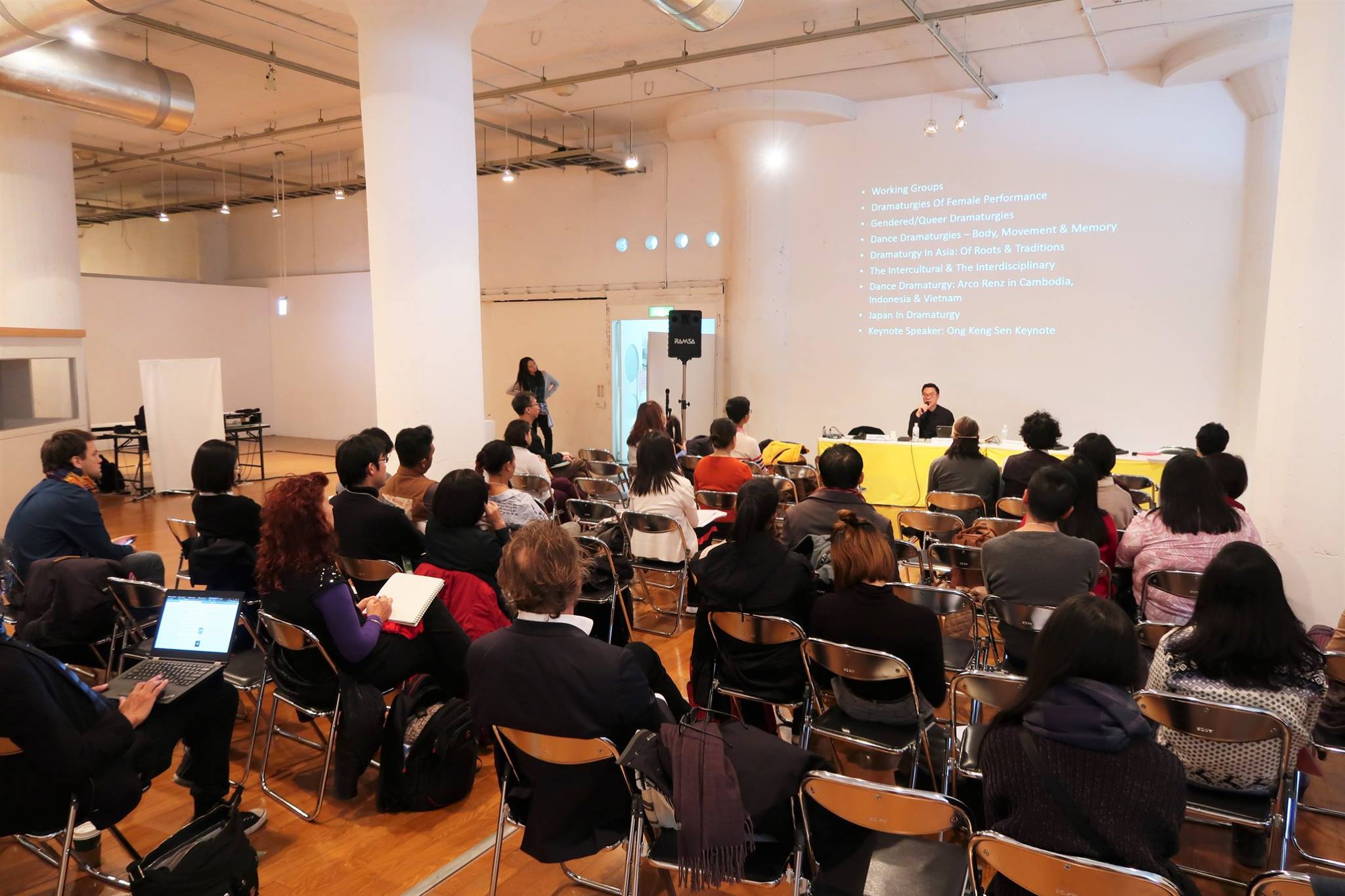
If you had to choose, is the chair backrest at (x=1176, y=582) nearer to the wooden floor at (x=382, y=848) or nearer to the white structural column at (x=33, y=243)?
the wooden floor at (x=382, y=848)

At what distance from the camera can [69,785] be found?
89.2 inches

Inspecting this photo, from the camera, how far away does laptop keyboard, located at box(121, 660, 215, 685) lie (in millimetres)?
2670

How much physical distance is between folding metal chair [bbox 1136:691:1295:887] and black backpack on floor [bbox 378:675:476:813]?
2.32 m

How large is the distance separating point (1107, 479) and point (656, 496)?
2.62m

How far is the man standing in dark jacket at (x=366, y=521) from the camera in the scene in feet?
12.8

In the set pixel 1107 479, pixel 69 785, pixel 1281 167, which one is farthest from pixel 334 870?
pixel 1281 167

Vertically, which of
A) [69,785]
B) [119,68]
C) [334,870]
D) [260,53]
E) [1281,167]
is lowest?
[334,870]

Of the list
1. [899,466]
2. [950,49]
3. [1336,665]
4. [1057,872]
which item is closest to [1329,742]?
[1336,665]

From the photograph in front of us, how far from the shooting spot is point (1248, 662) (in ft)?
7.88

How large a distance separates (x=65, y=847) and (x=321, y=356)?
14339 millimetres

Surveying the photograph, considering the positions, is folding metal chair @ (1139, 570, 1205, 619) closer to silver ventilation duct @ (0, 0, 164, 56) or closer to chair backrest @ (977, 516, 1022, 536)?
chair backrest @ (977, 516, 1022, 536)

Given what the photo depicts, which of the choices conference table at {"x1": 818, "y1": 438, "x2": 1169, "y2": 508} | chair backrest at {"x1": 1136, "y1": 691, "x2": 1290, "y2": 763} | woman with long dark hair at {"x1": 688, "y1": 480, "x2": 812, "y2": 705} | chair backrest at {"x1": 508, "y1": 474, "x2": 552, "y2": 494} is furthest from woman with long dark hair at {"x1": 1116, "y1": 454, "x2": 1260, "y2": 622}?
conference table at {"x1": 818, "y1": 438, "x2": 1169, "y2": 508}

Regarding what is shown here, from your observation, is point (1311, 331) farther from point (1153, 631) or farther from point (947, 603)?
point (947, 603)

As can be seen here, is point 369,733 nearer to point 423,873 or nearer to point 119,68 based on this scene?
point 423,873
